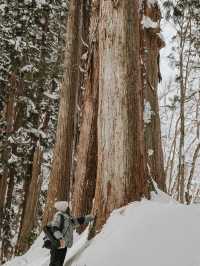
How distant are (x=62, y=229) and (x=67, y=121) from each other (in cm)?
495

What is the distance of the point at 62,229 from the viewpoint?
6668 millimetres

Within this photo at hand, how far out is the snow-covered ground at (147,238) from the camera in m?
5.37

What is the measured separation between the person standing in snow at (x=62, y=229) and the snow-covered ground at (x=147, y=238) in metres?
0.24

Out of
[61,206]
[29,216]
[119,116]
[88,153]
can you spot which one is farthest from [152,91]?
[29,216]

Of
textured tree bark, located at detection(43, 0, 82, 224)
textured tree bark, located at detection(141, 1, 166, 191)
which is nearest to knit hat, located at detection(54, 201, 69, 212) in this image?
textured tree bark, located at detection(141, 1, 166, 191)

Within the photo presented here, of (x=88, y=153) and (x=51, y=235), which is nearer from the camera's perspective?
(x=51, y=235)

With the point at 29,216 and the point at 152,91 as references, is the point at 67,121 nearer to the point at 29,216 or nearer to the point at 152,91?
the point at 152,91

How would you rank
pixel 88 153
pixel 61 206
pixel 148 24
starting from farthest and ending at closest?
pixel 148 24 → pixel 88 153 → pixel 61 206

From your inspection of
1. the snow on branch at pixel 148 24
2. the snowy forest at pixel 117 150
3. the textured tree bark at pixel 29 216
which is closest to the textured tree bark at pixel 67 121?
the snowy forest at pixel 117 150

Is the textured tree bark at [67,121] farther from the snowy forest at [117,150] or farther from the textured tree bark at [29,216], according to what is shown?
the textured tree bark at [29,216]

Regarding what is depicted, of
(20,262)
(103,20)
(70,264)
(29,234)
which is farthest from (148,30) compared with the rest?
(29,234)

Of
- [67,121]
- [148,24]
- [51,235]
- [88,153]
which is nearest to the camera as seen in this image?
[51,235]

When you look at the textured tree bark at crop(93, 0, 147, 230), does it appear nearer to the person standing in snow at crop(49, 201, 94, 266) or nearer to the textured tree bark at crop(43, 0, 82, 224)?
the person standing in snow at crop(49, 201, 94, 266)

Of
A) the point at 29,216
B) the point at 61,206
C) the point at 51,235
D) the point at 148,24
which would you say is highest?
the point at 148,24
